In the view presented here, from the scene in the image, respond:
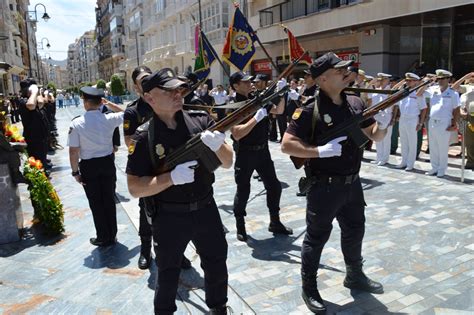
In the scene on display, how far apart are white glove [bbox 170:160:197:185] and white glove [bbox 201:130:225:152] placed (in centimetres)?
20

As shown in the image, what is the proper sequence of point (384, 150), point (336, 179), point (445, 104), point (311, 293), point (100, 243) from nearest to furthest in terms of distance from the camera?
point (336, 179) < point (311, 293) < point (100, 243) < point (445, 104) < point (384, 150)

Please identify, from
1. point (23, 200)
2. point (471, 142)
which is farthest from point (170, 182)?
point (471, 142)

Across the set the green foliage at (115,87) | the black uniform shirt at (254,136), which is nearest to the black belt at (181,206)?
the black uniform shirt at (254,136)

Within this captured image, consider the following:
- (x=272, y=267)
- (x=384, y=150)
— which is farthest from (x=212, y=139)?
(x=384, y=150)

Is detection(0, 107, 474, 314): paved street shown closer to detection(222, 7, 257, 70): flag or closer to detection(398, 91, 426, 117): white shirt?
detection(398, 91, 426, 117): white shirt

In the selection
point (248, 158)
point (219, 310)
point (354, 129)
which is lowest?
point (219, 310)

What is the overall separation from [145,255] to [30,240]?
1984mm

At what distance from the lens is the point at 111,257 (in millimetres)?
4781

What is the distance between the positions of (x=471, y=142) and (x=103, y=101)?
24.4ft

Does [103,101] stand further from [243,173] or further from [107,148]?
[243,173]

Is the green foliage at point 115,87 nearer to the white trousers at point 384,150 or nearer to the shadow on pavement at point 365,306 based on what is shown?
the white trousers at point 384,150

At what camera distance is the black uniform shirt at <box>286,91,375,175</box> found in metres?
3.35

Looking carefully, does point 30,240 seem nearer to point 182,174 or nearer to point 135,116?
point 135,116

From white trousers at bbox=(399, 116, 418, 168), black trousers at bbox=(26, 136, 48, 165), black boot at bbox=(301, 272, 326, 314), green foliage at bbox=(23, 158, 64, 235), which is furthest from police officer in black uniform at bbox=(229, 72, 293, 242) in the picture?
black trousers at bbox=(26, 136, 48, 165)
